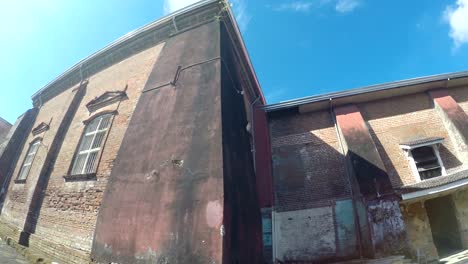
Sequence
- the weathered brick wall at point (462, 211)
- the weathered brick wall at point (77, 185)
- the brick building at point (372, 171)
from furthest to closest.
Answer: the weathered brick wall at point (462, 211) → the brick building at point (372, 171) → the weathered brick wall at point (77, 185)

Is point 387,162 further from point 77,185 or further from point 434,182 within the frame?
point 77,185

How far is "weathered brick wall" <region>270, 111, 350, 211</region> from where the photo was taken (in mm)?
7445

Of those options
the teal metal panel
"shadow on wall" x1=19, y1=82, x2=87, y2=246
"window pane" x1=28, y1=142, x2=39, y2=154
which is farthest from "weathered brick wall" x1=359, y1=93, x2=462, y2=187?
"window pane" x1=28, y1=142, x2=39, y2=154

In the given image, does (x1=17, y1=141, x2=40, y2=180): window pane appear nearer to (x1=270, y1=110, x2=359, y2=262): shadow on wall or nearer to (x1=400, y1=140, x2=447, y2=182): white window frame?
(x1=270, y1=110, x2=359, y2=262): shadow on wall

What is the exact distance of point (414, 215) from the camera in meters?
6.98

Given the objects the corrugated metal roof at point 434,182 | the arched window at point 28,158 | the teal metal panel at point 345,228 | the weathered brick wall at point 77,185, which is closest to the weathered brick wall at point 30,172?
the weathered brick wall at point 77,185

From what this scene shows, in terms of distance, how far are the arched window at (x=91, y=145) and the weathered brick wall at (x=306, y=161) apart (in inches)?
240

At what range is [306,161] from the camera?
8.19 meters

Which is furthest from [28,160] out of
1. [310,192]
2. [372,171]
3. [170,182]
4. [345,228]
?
[372,171]

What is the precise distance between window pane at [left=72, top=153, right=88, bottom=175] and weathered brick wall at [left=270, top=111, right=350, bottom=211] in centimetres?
645

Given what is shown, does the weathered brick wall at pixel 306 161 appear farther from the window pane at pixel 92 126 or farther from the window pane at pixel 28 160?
the window pane at pixel 28 160

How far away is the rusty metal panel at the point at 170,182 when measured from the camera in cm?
332

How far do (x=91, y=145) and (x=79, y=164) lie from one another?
0.67 meters

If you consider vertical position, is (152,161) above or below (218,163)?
above
